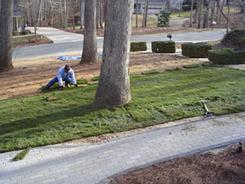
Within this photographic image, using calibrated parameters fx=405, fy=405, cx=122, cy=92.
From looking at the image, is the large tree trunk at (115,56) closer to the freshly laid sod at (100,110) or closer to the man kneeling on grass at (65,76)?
the freshly laid sod at (100,110)

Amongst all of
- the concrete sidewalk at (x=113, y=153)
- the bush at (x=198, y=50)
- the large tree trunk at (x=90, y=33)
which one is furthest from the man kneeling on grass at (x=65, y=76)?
the bush at (x=198, y=50)

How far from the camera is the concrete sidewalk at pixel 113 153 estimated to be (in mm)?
5949

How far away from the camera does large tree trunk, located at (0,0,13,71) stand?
54.5 feet

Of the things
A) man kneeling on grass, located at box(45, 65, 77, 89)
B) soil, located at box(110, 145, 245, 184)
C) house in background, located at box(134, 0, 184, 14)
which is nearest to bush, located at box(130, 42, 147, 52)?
man kneeling on grass, located at box(45, 65, 77, 89)

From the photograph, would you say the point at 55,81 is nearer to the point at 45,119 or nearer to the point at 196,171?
the point at 45,119

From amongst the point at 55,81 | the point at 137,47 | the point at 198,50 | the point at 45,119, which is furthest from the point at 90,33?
the point at 45,119

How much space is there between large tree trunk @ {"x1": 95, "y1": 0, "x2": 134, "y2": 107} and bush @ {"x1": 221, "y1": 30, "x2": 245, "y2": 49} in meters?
10.8

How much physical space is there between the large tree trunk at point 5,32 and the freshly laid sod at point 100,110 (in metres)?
7.11

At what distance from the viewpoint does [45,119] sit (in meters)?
8.30

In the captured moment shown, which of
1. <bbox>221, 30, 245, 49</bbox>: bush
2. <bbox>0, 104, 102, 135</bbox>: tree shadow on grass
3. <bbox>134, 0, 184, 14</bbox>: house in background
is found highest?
<bbox>134, 0, 184, 14</bbox>: house in background

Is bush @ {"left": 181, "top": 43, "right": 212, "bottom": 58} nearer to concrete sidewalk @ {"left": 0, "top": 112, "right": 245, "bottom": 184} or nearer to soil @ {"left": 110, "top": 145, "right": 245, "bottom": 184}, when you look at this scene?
concrete sidewalk @ {"left": 0, "top": 112, "right": 245, "bottom": 184}

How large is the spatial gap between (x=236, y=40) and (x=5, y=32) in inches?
407

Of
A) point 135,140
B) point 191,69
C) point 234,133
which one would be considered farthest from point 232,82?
point 135,140

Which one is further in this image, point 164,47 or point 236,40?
point 164,47
